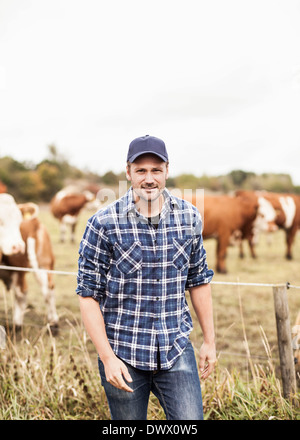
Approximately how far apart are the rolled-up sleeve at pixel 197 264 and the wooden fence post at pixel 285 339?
0.95 meters

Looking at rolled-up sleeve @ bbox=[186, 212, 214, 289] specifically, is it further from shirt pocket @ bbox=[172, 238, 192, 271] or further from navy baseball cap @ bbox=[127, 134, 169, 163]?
navy baseball cap @ bbox=[127, 134, 169, 163]

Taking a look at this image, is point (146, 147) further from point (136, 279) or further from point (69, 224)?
point (69, 224)

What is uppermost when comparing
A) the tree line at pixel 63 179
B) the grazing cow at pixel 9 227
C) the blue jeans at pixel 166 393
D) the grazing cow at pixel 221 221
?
the tree line at pixel 63 179

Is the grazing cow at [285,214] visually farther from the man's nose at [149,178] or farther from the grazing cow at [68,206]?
the man's nose at [149,178]

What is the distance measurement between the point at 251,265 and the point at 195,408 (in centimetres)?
866

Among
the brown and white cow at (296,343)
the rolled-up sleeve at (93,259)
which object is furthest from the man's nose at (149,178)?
the brown and white cow at (296,343)

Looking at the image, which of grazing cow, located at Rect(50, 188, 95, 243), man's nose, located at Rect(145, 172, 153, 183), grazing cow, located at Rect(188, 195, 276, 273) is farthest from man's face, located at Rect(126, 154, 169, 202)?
grazing cow, located at Rect(50, 188, 95, 243)

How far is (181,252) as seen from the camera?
1.69 m

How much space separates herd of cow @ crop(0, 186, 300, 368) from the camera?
4383mm

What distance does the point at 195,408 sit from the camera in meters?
1.64

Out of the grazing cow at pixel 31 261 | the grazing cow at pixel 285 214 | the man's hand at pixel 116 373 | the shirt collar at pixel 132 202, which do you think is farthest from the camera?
the grazing cow at pixel 285 214

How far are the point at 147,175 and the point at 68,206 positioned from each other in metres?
8.59

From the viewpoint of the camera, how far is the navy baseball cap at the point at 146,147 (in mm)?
1591

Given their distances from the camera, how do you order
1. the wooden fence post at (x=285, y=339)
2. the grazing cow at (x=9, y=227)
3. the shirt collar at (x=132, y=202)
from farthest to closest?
the grazing cow at (x=9, y=227) < the wooden fence post at (x=285, y=339) < the shirt collar at (x=132, y=202)
